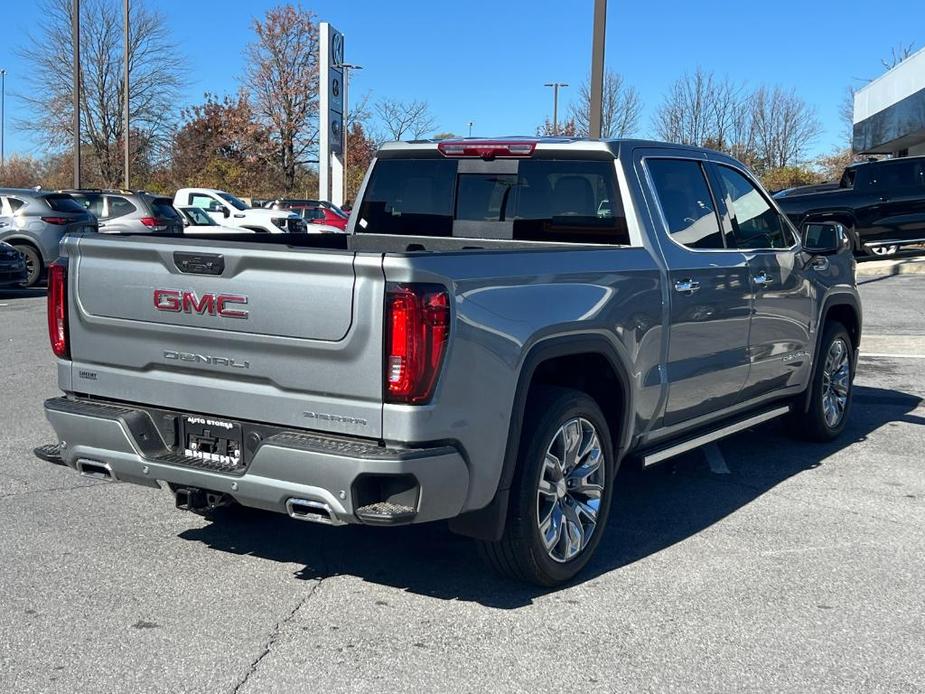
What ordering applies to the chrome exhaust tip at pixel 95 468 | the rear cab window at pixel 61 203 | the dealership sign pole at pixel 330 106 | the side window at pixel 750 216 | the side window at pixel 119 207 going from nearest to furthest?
the chrome exhaust tip at pixel 95 468 < the side window at pixel 750 216 < the rear cab window at pixel 61 203 < the side window at pixel 119 207 < the dealership sign pole at pixel 330 106

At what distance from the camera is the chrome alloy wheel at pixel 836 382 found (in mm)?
7410

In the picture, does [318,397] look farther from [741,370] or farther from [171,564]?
[741,370]

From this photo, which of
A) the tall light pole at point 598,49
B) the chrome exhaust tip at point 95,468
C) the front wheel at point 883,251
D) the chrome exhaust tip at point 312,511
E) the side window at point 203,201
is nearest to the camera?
the chrome exhaust tip at point 312,511

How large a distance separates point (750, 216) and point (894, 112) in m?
31.5

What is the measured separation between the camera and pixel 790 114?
4572 centimetres

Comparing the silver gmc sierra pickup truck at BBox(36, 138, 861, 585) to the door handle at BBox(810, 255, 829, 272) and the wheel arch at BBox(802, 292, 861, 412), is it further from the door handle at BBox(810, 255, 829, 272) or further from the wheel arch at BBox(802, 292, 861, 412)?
the wheel arch at BBox(802, 292, 861, 412)

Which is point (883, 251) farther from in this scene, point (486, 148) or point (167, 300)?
point (167, 300)

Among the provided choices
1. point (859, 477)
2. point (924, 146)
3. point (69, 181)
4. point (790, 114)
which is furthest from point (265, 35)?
point (859, 477)

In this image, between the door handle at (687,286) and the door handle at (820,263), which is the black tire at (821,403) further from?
the door handle at (687,286)

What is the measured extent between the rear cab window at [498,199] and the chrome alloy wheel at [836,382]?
269 centimetres

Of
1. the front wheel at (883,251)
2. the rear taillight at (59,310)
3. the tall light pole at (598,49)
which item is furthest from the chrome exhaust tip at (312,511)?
the front wheel at (883,251)

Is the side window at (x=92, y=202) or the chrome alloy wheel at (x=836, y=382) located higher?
the side window at (x=92, y=202)

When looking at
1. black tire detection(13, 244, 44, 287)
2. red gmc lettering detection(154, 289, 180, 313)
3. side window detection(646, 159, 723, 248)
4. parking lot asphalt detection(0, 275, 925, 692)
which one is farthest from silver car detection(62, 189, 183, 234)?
red gmc lettering detection(154, 289, 180, 313)

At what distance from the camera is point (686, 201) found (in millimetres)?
5762
